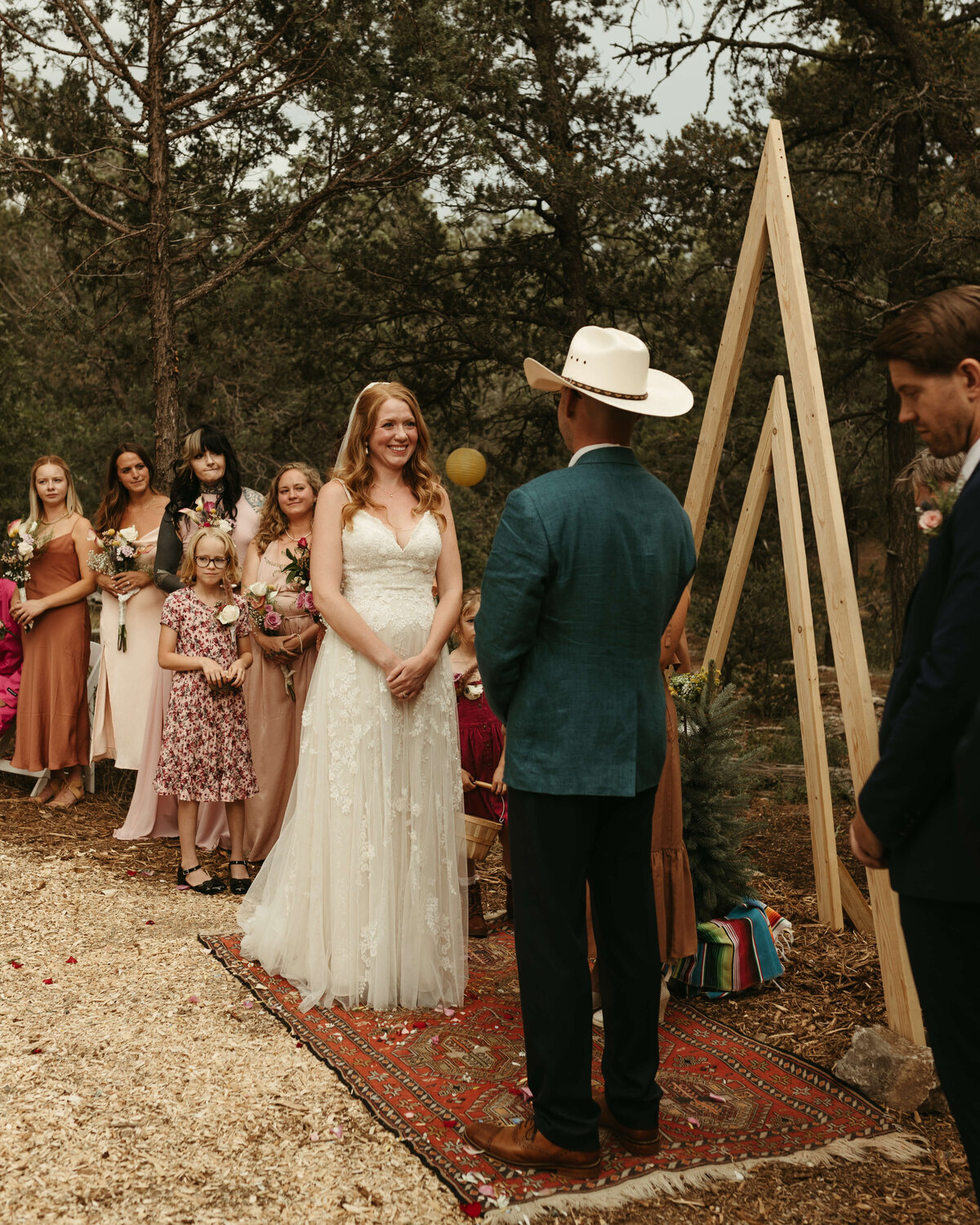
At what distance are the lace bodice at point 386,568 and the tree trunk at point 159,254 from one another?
4.66 meters

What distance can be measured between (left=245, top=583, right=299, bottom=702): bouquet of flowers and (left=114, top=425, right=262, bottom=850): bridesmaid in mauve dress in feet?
2.19

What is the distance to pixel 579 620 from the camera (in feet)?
9.29

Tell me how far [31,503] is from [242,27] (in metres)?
4.52

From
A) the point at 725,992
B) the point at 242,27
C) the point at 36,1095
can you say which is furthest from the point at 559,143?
the point at 36,1095

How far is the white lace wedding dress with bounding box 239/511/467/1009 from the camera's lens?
4.18 meters

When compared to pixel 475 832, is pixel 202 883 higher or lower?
lower

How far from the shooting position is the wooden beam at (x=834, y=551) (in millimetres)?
3664

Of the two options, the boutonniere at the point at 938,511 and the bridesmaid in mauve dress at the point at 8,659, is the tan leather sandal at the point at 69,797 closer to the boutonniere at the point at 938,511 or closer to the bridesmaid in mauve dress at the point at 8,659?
the bridesmaid in mauve dress at the point at 8,659

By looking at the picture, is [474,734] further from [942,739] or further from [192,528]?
[942,739]

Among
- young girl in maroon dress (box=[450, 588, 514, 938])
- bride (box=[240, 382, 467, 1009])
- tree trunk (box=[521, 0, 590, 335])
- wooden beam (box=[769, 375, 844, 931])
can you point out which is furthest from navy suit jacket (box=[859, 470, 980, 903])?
tree trunk (box=[521, 0, 590, 335])

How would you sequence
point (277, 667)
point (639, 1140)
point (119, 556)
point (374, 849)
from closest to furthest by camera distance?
1. point (639, 1140)
2. point (374, 849)
3. point (277, 667)
4. point (119, 556)

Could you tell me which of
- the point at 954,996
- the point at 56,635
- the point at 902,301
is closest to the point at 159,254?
the point at 56,635

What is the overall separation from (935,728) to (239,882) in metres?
4.32

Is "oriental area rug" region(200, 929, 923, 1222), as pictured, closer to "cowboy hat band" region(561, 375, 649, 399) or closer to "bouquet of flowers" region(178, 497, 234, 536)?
"cowboy hat band" region(561, 375, 649, 399)
